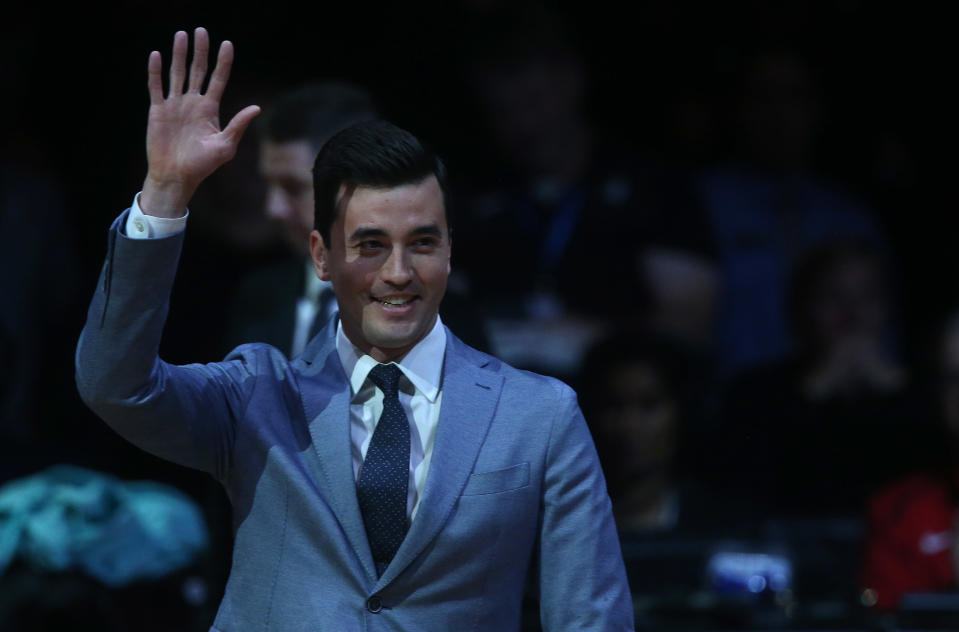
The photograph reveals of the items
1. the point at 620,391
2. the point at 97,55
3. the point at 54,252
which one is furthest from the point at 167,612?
the point at 97,55

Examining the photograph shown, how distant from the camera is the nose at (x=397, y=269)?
2.03m

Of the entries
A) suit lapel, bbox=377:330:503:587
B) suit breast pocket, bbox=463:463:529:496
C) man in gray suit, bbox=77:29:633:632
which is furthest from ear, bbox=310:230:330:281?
suit breast pocket, bbox=463:463:529:496

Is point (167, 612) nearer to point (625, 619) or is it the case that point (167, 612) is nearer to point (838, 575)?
point (838, 575)

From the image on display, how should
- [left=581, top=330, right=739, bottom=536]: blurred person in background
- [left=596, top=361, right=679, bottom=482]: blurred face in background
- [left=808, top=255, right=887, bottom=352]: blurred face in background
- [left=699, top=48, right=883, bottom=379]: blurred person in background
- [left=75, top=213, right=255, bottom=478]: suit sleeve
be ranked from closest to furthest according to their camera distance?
[left=75, top=213, right=255, bottom=478]: suit sleeve, [left=581, top=330, right=739, bottom=536]: blurred person in background, [left=596, top=361, right=679, bottom=482]: blurred face in background, [left=808, top=255, right=887, bottom=352]: blurred face in background, [left=699, top=48, right=883, bottom=379]: blurred person in background

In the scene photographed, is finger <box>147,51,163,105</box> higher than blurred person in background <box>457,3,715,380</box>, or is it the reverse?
blurred person in background <box>457,3,715,380</box>

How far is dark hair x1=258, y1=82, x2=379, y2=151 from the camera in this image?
8.78 feet

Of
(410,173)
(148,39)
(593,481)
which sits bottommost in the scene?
(593,481)

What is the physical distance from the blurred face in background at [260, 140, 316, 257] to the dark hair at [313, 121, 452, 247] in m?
0.50

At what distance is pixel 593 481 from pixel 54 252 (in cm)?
272

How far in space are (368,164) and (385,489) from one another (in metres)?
0.46

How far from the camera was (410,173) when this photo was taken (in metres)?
2.06

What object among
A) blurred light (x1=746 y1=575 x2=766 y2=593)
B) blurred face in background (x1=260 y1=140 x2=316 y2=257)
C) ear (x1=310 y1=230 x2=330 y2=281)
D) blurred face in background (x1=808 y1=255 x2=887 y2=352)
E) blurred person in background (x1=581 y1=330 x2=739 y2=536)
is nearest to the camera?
ear (x1=310 y1=230 x2=330 y2=281)

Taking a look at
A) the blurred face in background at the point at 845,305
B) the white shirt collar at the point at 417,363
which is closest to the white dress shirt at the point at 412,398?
the white shirt collar at the point at 417,363

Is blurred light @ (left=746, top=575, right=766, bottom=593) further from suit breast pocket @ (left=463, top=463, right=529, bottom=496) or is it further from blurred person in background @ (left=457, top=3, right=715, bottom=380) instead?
suit breast pocket @ (left=463, top=463, right=529, bottom=496)
